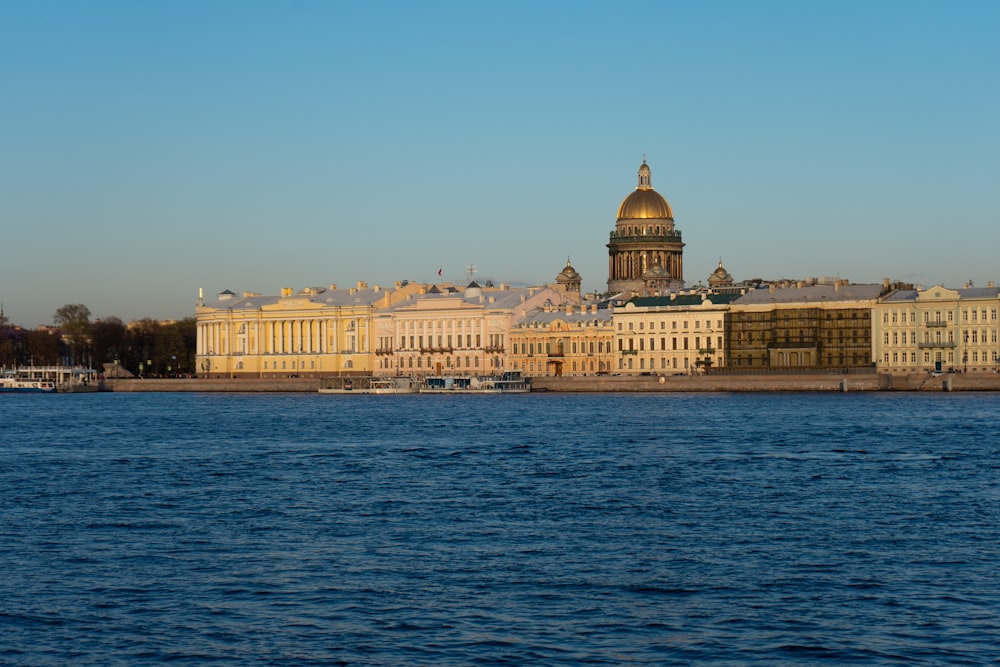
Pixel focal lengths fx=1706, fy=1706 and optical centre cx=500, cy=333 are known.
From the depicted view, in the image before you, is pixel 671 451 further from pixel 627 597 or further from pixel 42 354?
pixel 42 354

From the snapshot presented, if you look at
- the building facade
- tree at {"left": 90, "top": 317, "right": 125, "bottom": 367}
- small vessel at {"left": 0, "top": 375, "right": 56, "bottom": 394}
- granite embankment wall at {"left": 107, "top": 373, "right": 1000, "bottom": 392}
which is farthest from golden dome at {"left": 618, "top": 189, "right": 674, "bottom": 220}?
small vessel at {"left": 0, "top": 375, "right": 56, "bottom": 394}

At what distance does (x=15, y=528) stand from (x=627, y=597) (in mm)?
8361

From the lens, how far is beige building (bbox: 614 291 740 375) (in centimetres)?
8162

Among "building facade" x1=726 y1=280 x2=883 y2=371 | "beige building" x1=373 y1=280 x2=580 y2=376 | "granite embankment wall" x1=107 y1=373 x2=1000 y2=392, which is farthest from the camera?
"beige building" x1=373 y1=280 x2=580 y2=376

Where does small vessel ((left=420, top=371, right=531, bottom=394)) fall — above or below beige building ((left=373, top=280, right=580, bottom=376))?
below

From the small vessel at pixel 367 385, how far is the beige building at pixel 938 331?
22921mm

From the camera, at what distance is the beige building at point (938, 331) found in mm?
71938

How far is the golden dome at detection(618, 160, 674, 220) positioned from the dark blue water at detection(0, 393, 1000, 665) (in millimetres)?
71740

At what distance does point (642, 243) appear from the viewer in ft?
343

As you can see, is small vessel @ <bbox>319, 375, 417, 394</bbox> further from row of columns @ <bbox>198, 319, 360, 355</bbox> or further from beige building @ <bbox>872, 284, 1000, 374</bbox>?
beige building @ <bbox>872, 284, 1000, 374</bbox>

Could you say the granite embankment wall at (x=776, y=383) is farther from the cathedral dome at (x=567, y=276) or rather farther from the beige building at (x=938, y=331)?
the cathedral dome at (x=567, y=276)

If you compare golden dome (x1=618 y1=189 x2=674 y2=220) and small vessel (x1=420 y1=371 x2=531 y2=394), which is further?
golden dome (x1=618 y1=189 x2=674 y2=220)

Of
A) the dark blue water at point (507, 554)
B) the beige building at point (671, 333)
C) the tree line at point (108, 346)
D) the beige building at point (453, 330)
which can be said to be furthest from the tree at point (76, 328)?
the dark blue water at point (507, 554)

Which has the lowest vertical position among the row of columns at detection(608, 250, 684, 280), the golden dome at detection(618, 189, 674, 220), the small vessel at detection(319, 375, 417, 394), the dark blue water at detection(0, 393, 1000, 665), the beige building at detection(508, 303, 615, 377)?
the dark blue water at detection(0, 393, 1000, 665)
